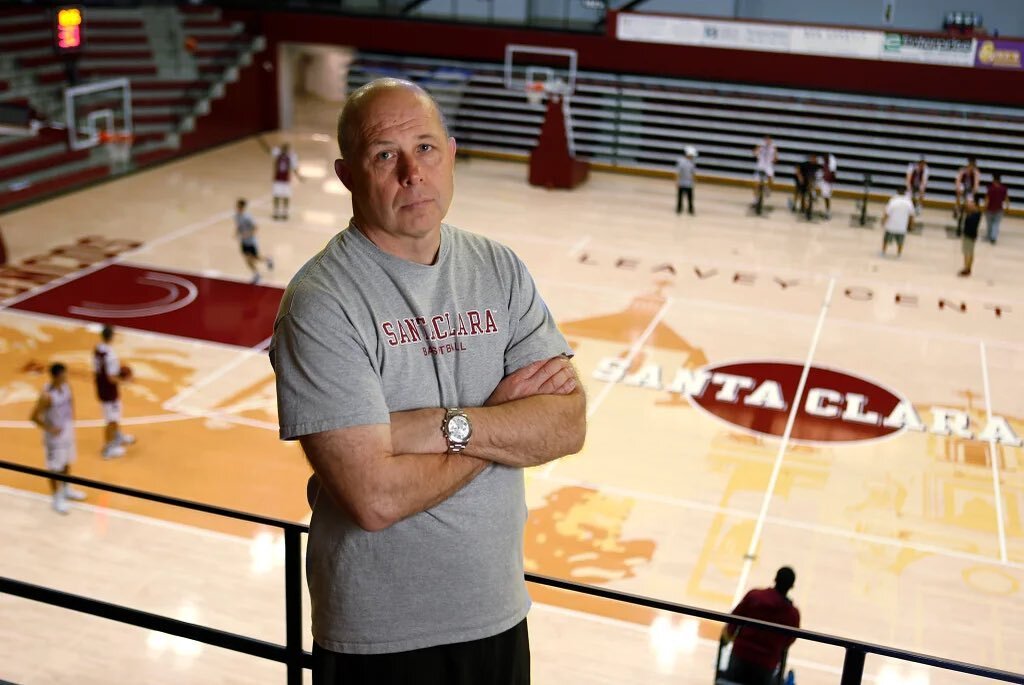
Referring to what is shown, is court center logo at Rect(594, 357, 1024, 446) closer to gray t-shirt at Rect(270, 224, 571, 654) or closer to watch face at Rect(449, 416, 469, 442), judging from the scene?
gray t-shirt at Rect(270, 224, 571, 654)

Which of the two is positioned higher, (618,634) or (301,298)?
(301,298)

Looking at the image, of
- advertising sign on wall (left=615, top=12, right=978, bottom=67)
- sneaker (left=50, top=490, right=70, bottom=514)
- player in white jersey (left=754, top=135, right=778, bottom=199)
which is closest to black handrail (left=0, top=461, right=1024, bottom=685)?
sneaker (left=50, top=490, right=70, bottom=514)

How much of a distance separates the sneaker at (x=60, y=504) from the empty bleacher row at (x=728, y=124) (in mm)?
15911

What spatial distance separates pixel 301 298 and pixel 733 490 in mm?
9062

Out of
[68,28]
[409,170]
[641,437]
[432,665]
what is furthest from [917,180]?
[432,665]

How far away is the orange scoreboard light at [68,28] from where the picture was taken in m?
20.2

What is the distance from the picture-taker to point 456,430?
2.40 m

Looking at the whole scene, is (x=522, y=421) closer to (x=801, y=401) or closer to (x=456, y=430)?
(x=456, y=430)

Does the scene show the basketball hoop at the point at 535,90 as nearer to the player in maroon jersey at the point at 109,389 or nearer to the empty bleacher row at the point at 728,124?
the empty bleacher row at the point at 728,124

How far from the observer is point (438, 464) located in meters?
2.37

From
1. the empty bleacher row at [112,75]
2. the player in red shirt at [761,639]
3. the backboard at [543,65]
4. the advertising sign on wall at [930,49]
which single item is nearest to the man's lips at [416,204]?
the player in red shirt at [761,639]

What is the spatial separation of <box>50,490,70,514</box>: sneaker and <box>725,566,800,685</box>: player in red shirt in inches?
231

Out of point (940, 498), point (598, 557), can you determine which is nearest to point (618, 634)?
point (598, 557)

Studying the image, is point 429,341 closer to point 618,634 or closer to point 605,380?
point 618,634
